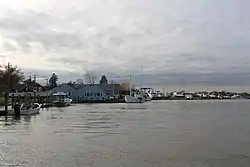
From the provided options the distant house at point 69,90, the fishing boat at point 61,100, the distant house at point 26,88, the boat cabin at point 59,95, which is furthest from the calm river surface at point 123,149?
the distant house at point 69,90

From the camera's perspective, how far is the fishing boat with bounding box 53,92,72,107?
103m

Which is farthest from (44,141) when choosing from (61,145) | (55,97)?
(55,97)

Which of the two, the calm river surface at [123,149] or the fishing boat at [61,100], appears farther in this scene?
the fishing boat at [61,100]

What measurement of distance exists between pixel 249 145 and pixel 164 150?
6157 mm

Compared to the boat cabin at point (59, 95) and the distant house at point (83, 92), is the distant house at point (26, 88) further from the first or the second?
the distant house at point (83, 92)

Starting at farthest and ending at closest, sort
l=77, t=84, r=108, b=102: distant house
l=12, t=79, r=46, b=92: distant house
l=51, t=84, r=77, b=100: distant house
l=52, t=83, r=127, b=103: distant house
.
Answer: l=77, t=84, r=108, b=102: distant house → l=52, t=83, r=127, b=103: distant house → l=51, t=84, r=77, b=100: distant house → l=12, t=79, r=46, b=92: distant house

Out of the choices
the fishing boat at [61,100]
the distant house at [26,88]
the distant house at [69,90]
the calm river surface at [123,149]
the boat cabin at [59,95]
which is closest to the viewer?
the calm river surface at [123,149]

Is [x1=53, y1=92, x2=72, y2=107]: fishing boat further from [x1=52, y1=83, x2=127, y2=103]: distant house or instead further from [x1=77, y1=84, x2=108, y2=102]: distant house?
[x1=77, y1=84, x2=108, y2=102]: distant house

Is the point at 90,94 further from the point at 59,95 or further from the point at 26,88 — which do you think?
the point at 26,88

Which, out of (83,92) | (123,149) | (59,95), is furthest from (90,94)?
(123,149)

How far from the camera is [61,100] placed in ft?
363

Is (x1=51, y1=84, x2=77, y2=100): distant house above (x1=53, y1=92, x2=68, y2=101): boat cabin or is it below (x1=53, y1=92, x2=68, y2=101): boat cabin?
above

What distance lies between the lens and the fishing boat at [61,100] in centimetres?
10280

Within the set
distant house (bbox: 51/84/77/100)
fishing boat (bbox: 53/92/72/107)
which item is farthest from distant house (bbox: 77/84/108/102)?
fishing boat (bbox: 53/92/72/107)
